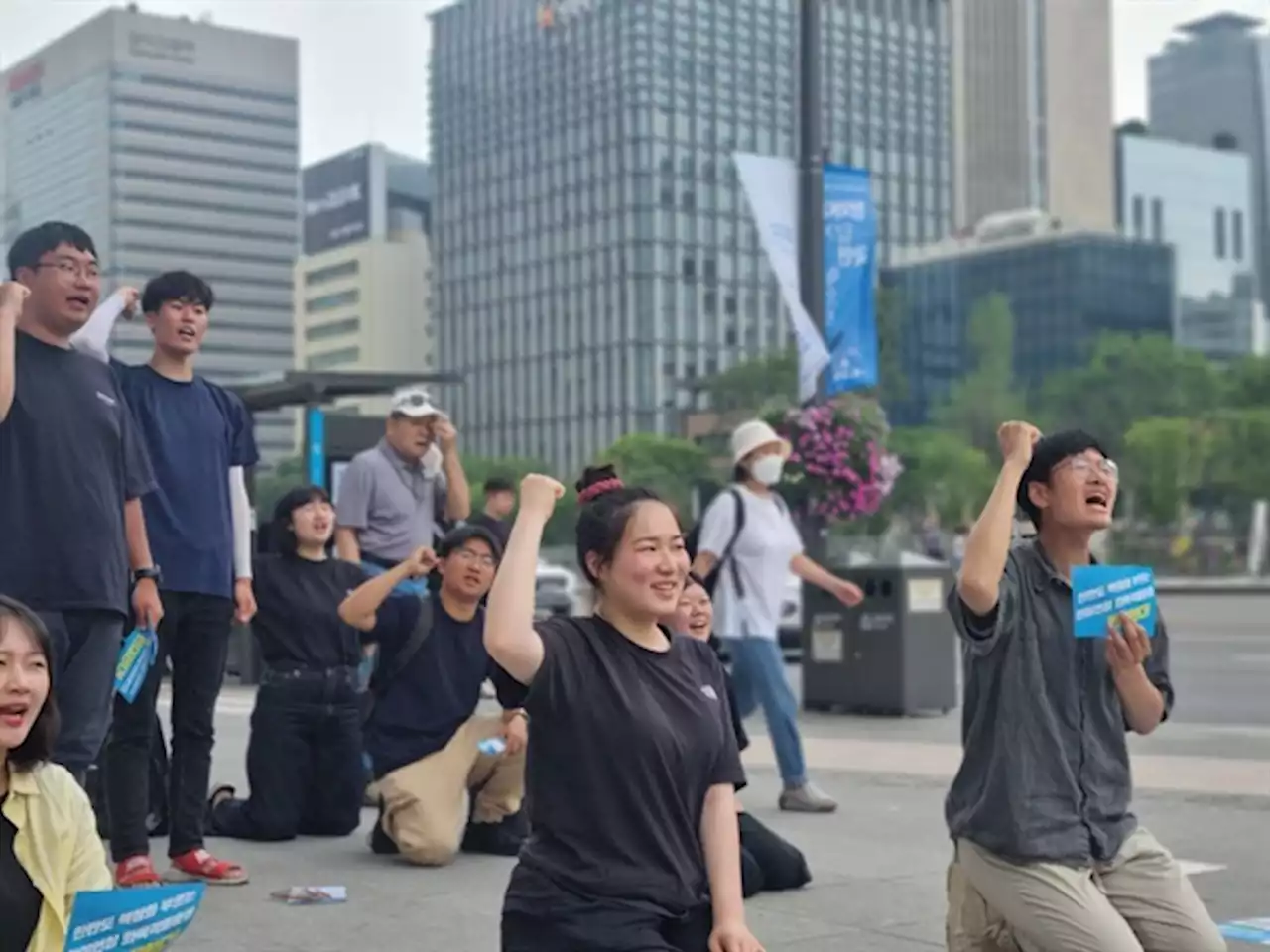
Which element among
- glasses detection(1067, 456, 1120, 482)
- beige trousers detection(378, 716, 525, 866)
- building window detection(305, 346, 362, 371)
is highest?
building window detection(305, 346, 362, 371)

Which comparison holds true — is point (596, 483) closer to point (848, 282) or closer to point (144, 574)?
point (144, 574)

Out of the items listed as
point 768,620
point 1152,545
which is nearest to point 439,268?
point 1152,545

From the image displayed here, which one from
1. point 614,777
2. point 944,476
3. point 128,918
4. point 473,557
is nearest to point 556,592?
point 473,557

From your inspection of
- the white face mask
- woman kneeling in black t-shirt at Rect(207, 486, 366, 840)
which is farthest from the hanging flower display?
woman kneeling in black t-shirt at Rect(207, 486, 366, 840)

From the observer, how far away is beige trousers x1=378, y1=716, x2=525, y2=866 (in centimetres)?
692

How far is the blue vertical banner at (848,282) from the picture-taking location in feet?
45.1

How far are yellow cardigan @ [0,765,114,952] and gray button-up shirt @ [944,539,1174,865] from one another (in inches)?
75.5

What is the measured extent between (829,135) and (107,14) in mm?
25166

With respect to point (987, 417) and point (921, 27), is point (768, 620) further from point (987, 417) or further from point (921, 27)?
point (987, 417)

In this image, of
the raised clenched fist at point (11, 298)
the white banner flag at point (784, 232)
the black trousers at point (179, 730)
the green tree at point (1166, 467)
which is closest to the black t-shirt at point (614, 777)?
the raised clenched fist at point (11, 298)

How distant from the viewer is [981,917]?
4191 millimetres

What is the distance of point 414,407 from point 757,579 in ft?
5.84

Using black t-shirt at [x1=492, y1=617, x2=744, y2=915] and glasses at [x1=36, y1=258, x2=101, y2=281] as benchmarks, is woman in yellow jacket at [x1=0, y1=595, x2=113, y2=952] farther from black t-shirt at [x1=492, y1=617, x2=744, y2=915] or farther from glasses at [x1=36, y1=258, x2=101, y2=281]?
glasses at [x1=36, y1=258, x2=101, y2=281]

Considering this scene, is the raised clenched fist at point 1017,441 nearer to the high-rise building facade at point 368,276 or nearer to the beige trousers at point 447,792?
the beige trousers at point 447,792
